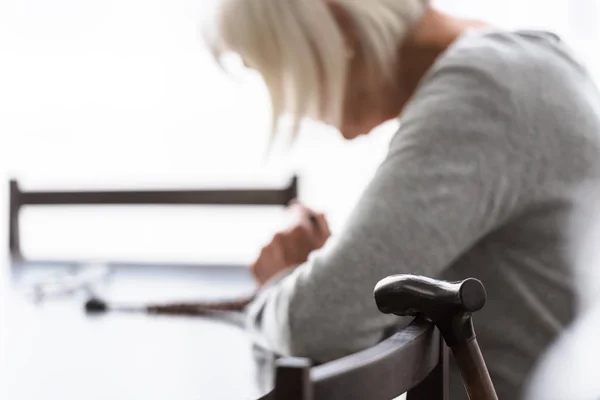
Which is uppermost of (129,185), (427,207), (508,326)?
(427,207)

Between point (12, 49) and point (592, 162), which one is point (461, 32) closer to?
point (592, 162)

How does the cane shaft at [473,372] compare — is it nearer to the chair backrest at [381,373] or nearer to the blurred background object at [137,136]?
the chair backrest at [381,373]

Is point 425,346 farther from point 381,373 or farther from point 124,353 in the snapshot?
point 124,353

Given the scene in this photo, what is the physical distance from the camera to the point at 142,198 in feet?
7.03

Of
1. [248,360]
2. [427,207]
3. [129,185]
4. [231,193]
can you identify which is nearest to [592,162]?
[427,207]

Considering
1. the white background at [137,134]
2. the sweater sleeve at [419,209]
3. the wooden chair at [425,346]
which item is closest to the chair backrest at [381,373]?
the wooden chair at [425,346]

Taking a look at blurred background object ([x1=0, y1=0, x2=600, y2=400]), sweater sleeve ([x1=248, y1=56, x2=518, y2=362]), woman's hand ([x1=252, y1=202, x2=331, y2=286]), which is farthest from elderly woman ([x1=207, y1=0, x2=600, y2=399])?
blurred background object ([x1=0, y1=0, x2=600, y2=400])

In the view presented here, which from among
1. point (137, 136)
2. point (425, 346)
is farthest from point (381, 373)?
point (137, 136)

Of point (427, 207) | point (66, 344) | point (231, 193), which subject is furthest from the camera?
point (231, 193)

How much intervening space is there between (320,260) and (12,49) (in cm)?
211

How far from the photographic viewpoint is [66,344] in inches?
38.0

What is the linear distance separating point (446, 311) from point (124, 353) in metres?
0.56

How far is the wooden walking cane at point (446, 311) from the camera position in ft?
1.44

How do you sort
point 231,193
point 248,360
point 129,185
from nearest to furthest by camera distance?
1. point 248,360
2. point 231,193
3. point 129,185
